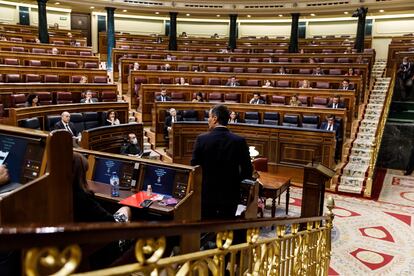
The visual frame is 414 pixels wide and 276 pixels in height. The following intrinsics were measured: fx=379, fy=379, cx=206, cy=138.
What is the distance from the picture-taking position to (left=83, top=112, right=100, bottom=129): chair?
6.38 meters

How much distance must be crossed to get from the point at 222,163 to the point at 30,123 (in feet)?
12.3

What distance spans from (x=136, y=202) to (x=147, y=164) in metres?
Answer: 0.39

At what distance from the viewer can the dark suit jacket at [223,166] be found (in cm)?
251

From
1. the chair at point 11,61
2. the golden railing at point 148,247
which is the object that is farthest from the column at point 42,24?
the golden railing at point 148,247

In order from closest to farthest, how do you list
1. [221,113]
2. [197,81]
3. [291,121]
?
[221,113] → [291,121] → [197,81]

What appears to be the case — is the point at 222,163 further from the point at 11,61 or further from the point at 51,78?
the point at 11,61

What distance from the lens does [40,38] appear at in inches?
460

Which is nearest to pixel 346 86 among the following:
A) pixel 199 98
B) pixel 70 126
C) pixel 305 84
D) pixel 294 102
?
pixel 305 84

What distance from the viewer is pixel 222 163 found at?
8.32 ft

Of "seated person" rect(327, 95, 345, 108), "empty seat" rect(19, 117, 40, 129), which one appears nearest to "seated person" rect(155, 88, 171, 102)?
"empty seat" rect(19, 117, 40, 129)

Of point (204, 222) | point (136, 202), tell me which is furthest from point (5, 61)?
point (204, 222)

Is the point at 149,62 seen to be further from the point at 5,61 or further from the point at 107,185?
the point at 107,185

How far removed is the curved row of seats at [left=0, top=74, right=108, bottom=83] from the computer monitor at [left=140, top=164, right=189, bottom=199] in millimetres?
5419

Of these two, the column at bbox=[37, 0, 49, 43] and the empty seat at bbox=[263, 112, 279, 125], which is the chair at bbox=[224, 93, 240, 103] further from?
the column at bbox=[37, 0, 49, 43]
